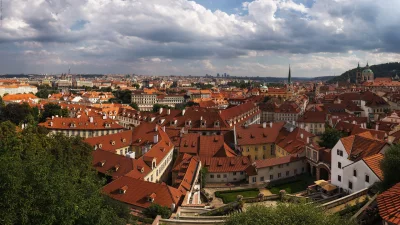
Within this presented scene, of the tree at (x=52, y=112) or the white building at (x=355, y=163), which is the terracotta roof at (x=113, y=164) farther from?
the tree at (x=52, y=112)

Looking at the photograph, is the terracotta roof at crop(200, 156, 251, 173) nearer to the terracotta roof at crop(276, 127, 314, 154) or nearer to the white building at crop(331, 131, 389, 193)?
the terracotta roof at crop(276, 127, 314, 154)

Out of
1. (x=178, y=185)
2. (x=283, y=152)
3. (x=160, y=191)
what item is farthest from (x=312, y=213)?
(x=283, y=152)

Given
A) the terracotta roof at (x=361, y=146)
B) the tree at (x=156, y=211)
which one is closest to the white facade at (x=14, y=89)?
the tree at (x=156, y=211)

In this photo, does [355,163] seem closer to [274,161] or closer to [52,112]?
[274,161]

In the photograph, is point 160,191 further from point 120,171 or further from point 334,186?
point 334,186

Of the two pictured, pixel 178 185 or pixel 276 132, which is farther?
pixel 276 132

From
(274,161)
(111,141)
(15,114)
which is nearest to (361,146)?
(274,161)
